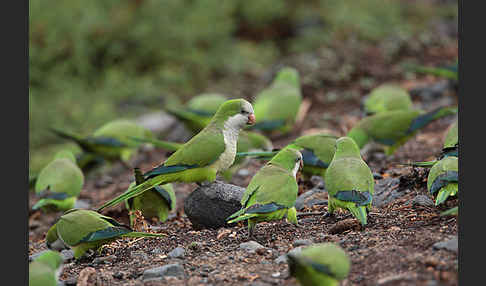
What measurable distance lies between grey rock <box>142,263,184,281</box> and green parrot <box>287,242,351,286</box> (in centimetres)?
94

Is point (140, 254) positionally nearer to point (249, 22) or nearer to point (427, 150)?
point (427, 150)

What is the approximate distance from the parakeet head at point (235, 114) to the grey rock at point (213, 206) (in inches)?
21.6

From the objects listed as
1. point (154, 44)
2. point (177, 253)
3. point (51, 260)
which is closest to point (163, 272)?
point (177, 253)

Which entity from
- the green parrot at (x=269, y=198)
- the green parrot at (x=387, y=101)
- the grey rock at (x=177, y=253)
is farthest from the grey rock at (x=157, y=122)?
the grey rock at (x=177, y=253)

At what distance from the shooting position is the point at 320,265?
9.76ft

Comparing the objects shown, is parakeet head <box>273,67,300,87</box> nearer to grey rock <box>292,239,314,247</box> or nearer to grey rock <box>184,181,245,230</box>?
grey rock <box>184,181,245,230</box>

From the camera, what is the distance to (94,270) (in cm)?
398

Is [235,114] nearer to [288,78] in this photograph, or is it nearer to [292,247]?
[292,247]

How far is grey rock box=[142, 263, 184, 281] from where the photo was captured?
371 centimetres

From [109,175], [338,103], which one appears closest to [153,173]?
[109,175]

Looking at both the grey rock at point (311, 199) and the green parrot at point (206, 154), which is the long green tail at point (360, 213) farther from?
the green parrot at point (206, 154)

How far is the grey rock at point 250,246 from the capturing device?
4.08 m

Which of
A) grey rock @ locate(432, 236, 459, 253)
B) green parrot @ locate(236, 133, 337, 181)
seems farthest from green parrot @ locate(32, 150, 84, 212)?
grey rock @ locate(432, 236, 459, 253)

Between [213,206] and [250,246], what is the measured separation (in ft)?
2.51
